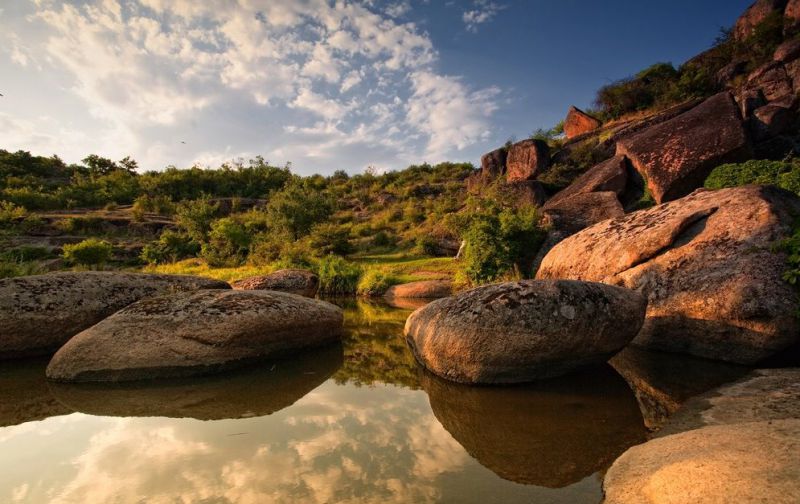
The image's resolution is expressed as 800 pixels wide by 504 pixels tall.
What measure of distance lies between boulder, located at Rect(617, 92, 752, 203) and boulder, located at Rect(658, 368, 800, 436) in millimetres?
14637

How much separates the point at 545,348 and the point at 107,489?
5.22m

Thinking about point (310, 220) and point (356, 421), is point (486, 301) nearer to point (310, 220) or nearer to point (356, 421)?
point (356, 421)

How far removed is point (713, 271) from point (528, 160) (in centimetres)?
2559

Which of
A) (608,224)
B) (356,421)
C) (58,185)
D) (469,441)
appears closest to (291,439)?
(356,421)

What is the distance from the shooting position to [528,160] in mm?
31156

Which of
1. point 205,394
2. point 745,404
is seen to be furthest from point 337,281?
point 745,404

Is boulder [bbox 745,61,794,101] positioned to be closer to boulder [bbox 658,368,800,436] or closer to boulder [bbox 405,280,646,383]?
boulder [bbox 658,368,800,436]

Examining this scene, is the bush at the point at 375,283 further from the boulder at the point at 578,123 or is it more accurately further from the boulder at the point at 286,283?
the boulder at the point at 578,123

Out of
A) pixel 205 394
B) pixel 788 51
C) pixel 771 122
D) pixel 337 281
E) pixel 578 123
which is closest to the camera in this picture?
pixel 205 394

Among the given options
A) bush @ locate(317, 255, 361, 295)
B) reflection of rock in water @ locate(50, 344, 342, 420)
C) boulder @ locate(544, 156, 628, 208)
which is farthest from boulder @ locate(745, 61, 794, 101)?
reflection of rock in water @ locate(50, 344, 342, 420)

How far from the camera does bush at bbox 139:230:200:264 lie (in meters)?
30.9

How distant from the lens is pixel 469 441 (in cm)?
410

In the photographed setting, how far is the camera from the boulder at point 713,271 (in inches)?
247

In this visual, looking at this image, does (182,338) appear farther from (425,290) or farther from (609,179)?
(609,179)
